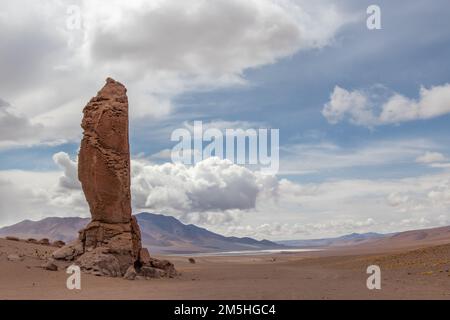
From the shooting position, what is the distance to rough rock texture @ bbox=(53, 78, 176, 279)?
2084cm

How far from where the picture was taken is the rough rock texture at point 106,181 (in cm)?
2084

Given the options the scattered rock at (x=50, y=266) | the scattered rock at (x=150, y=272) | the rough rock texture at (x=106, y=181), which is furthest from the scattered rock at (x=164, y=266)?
the scattered rock at (x=50, y=266)

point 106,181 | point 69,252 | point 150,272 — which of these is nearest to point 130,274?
point 150,272

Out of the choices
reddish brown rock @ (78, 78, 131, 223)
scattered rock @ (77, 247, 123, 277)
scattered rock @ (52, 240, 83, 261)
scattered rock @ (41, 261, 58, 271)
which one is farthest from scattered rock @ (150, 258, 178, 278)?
scattered rock @ (41, 261, 58, 271)

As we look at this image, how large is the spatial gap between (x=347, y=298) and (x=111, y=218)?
11.7 meters

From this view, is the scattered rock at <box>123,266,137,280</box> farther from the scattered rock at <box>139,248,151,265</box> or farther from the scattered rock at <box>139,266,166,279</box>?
the scattered rock at <box>139,248,151,265</box>

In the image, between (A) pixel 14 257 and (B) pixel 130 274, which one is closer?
(B) pixel 130 274

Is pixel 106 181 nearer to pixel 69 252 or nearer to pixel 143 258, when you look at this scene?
pixel 69 252

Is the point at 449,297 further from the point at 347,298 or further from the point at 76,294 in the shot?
the point at 76,294

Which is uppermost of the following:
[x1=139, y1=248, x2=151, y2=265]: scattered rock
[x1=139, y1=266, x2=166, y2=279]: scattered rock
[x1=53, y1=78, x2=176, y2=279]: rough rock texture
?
[x1=53, y1=78, x2=176, y2=279]: rough rock texture

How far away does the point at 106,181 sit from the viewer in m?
20.9

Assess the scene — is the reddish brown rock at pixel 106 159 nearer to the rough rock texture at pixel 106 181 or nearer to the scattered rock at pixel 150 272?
the rough rock texture at pixel 106 181
